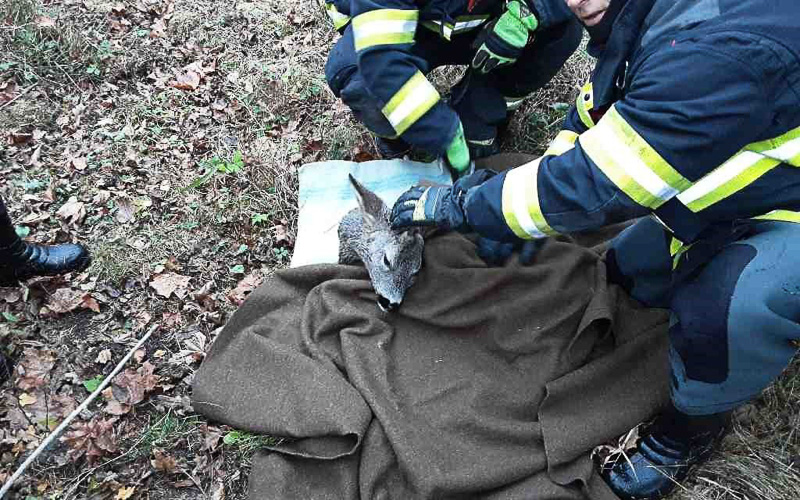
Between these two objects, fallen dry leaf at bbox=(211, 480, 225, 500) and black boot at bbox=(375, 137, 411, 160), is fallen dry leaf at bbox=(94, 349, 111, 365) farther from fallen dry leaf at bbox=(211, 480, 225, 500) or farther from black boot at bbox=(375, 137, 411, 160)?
black boot at bbox=(375, 137, 411, 160)

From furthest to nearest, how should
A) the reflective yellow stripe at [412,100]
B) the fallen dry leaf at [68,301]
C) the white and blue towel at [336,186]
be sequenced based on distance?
the white and blue towel at [336,186] → the fallen dry leaf at [68,301] → the reflective yellow stripe at [412,100]

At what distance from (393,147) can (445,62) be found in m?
0.69

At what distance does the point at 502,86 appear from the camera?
4305mm

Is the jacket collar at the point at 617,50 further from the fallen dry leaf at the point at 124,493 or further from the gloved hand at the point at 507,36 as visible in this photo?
the fallen dry leaf at the point at 124,493

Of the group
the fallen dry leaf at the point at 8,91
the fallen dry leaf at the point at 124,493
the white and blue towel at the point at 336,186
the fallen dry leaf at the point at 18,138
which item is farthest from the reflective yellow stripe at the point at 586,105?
the fallen dry leaf at the point at 8,91

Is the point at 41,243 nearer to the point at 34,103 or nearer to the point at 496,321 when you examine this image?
the point at 34,103

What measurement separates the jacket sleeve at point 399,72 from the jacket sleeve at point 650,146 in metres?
1.17

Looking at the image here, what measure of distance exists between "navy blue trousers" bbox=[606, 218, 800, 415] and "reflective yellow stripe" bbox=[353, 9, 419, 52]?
183 centimetres

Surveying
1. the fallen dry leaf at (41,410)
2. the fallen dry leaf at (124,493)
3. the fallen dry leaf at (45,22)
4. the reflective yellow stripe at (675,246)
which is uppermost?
the fallen dry leaf at (45,22)

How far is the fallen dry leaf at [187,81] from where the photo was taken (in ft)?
17.0

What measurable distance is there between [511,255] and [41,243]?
3024 millimetres

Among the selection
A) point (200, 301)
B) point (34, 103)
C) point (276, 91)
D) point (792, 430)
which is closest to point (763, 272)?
point (792, 430)

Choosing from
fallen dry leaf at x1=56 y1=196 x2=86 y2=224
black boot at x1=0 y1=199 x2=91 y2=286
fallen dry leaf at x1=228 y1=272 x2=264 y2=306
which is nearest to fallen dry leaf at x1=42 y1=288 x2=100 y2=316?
black boot at x1=0 y1=199 x2=91 y2=286

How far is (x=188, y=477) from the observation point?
3150mm
